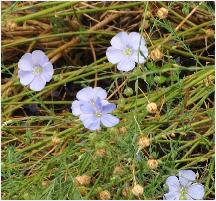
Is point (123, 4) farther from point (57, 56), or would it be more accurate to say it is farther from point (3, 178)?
point (3, 178)

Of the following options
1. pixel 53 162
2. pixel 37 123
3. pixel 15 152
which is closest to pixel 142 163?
pixel 53 162

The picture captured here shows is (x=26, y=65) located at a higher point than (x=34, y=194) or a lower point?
higher

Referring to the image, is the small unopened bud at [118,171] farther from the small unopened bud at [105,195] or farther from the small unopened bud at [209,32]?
the small unopened bud at [209,32]

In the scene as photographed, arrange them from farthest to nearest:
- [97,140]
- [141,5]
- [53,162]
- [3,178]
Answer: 1. [141,5]
2. [3,178]
3. [53,162]
4. [97,140]

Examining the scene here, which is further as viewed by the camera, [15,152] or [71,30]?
[71,30]

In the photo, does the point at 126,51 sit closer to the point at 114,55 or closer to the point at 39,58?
the point at 114,55

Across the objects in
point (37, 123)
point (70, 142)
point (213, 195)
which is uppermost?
point (37, 123)

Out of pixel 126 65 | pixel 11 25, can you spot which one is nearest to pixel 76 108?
pixel 126 65

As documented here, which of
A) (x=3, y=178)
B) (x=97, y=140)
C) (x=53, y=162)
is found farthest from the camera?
(x=3, y=178)
